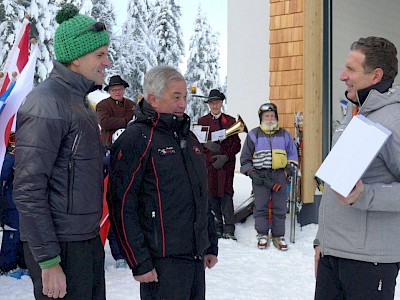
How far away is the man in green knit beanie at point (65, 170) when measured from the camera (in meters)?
2.11

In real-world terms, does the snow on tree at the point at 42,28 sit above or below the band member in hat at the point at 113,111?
above

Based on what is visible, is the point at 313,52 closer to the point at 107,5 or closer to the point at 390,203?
the point at 390,203

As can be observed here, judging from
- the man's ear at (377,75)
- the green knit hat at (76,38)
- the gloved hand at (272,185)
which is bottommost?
the gloved hand at (272,185)

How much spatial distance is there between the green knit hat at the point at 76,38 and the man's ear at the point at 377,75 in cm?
126

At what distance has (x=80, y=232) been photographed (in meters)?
2.26

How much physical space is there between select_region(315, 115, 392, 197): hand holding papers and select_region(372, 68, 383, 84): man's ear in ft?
0.89

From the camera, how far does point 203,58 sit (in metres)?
43.9

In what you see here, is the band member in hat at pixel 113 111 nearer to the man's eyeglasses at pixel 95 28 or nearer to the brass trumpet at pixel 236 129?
the brass trumpet at pixel 236 129

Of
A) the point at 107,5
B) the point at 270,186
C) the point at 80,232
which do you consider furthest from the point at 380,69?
the point at 107,5

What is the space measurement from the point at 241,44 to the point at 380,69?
27.6 feet

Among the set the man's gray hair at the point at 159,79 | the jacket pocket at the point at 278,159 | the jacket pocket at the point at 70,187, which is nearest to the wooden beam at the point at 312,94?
the jacket pocket at the point at 278,159

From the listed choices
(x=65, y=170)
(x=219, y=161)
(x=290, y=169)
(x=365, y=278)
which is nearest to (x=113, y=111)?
(x=219, y=161)

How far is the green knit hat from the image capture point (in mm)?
2367

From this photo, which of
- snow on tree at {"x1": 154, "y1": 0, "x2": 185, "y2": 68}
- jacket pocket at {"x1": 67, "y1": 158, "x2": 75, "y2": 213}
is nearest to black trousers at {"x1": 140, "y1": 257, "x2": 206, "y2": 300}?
jacket pocket at {"x1": 67, "y1": 158, "x2": 75, "y2": 213}
